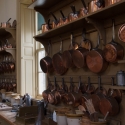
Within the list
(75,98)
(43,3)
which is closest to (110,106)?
(75,98)

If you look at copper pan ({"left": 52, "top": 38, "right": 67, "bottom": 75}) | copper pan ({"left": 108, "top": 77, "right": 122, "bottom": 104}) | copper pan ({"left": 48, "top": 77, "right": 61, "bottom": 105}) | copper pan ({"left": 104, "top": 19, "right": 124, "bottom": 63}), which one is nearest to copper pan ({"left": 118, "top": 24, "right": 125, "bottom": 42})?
copper pan ({"left": 104, "top": 19, "right": 124, "bottom": 63})

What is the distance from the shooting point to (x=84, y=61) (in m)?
2.10

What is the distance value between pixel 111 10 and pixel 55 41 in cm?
117

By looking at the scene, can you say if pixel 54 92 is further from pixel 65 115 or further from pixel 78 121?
pixel 78 121

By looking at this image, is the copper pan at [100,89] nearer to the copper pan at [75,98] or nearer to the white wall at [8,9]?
the copper pan at [75,98]

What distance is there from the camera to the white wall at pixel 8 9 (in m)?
4.17

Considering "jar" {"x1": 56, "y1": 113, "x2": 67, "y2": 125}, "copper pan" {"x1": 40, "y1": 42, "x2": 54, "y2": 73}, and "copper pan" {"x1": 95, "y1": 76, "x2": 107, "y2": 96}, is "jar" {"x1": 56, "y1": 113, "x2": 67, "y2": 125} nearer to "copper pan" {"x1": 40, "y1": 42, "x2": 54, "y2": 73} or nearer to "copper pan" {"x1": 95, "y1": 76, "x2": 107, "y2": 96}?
"copper pan" {"x1": 95, "y1": 76, "x2": 107, "y2": 96}

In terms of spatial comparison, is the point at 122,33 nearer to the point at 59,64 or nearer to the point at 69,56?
the point at 69,56

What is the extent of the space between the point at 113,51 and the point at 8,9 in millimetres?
3229

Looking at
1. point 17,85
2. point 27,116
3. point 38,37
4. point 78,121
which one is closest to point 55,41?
point 38,37

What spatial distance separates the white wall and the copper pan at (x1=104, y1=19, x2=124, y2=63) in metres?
2.68

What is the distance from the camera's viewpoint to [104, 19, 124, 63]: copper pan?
5.77ft

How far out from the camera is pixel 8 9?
176 inches

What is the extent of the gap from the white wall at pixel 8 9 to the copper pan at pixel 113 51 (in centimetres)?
268
